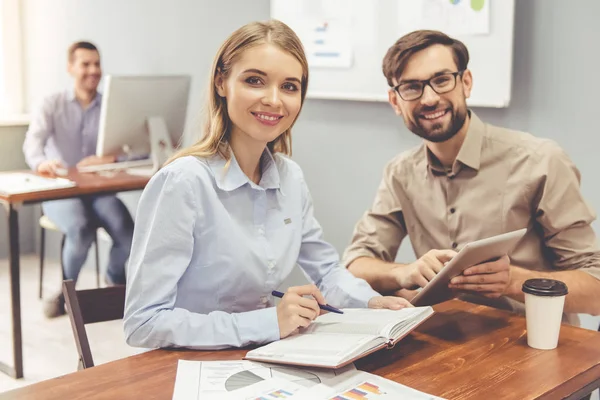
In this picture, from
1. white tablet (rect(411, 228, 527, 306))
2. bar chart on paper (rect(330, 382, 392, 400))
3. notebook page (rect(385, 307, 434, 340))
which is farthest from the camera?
white tablet (rect(411, 228, 527, 306))

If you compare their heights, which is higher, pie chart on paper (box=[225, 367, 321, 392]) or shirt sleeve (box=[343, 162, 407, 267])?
shirt sleeve (box=[343, 162, 407, 267])

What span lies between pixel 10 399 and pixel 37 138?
10.4 ft

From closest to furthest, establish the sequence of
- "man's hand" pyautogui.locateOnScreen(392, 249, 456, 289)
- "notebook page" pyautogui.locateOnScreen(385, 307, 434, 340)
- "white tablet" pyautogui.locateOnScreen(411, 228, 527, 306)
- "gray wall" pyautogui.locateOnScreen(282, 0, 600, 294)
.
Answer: "notebook page" pyautogui.locateOnScreen(385, 307, 434, 340), "white tablet" pyautogui.locateOnScreen(411, 228, 527, 306), "man's hand" pyautogui.locateOnScreen(392, 249, 456, 289), "gray wall" pyautogui.locateOnScreen(282, 0, 600, 294)

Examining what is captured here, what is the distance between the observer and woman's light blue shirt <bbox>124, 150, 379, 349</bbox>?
140 cm

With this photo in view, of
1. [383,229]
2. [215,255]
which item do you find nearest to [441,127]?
[383,229]

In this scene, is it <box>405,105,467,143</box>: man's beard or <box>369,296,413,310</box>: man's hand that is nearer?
<box>369,296,413,310</box>: man's hand

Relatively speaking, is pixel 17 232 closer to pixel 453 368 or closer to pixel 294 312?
pixel 294 312

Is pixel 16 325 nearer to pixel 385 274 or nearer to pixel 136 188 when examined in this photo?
pixel 136 188

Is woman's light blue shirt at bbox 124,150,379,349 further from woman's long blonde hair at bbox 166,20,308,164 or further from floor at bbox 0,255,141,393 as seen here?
floor at bbox 0,255,141,393

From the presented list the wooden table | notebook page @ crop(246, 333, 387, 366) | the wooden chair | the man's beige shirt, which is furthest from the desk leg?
notebook page @ crop(246, 333, 387, 366)

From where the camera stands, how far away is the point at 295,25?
334 centimetres

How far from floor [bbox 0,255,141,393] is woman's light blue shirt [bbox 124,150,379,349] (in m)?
1.74

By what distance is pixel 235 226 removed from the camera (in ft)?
4.98

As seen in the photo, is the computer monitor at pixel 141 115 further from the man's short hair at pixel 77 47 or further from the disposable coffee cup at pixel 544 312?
the disposable coffee cup at pixel 544 312
